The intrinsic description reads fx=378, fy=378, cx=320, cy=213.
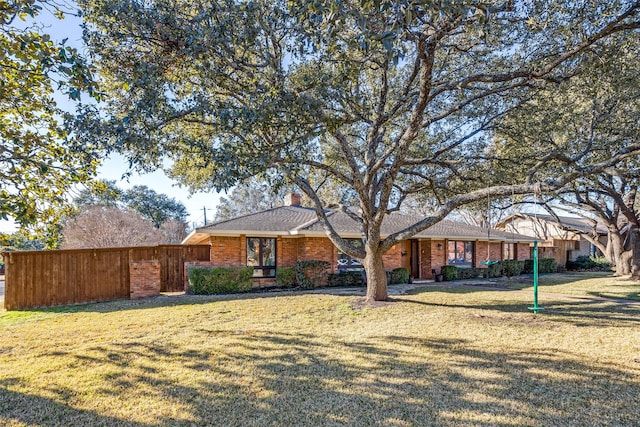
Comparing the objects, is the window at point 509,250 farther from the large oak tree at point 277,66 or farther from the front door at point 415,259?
the large oak tree at point 277,66

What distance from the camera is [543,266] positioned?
24109mm

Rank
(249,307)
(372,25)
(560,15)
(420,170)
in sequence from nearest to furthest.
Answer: (372,25) < (560,15) < (249,307) < (420,170)

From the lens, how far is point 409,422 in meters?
3.75

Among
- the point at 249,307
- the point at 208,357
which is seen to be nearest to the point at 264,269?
the point at 249,307

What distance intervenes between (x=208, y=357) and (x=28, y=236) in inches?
141

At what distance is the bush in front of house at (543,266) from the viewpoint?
23.5 meters

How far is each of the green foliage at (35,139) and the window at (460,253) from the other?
18027mm

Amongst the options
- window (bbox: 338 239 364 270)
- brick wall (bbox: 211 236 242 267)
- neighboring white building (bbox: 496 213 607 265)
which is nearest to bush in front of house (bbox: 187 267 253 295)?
brick wall (bbox: 211 236 242 267)

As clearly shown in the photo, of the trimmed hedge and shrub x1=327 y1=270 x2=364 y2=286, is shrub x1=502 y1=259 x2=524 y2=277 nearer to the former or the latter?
the trimmed hedge

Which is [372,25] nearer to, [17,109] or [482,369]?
[482,369]

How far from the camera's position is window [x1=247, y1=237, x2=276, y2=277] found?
1561 centimetres

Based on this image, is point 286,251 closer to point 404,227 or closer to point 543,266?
point 404,227

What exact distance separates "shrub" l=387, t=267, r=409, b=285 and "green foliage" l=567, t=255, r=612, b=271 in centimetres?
1864

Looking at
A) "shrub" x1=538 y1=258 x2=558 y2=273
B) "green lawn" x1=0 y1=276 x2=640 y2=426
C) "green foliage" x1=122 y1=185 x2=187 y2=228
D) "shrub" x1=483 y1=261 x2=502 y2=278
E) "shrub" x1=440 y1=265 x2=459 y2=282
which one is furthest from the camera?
"green foliage" x1=122 y1=185 x2=187 y2=228
